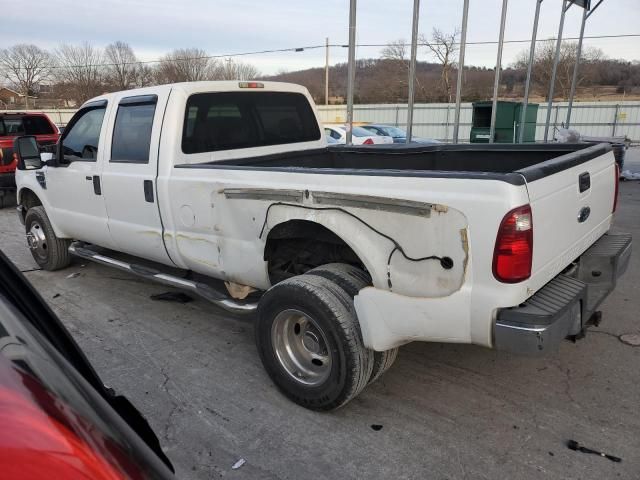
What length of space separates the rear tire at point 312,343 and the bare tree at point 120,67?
52.4 meters

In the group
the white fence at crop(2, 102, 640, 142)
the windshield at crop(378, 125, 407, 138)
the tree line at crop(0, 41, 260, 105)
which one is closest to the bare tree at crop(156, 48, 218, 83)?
the tree line at crop(0, 41, 260, 105)

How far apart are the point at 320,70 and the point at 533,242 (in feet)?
202

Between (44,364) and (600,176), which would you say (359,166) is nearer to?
(600,176)

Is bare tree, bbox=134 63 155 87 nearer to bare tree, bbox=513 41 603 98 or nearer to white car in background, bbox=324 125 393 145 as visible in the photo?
bare tree, bbox=513 41 603 98

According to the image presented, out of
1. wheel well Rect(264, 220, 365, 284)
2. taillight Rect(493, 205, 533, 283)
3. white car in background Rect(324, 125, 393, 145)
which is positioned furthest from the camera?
white car in background Rect(324, 125, 393, 145)

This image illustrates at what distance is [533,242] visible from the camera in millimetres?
2494

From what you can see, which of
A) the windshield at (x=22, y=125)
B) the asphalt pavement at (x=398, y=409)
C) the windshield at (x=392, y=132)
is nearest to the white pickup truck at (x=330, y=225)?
the asphalt pavement at (x=398, y=409)

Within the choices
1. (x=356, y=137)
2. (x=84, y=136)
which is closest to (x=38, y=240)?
(x=84, y=136)

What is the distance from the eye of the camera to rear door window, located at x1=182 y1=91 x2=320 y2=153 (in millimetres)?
4273

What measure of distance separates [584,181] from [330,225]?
1.55 metres

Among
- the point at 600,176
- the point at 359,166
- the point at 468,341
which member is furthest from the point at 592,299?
the point at 359,166

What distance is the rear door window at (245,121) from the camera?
4273mm

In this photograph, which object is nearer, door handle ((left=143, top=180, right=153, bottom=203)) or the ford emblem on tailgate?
the ford emblem on tailgate

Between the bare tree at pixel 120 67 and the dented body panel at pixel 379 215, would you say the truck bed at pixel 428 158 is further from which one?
the bare tree at pixel 120 67
